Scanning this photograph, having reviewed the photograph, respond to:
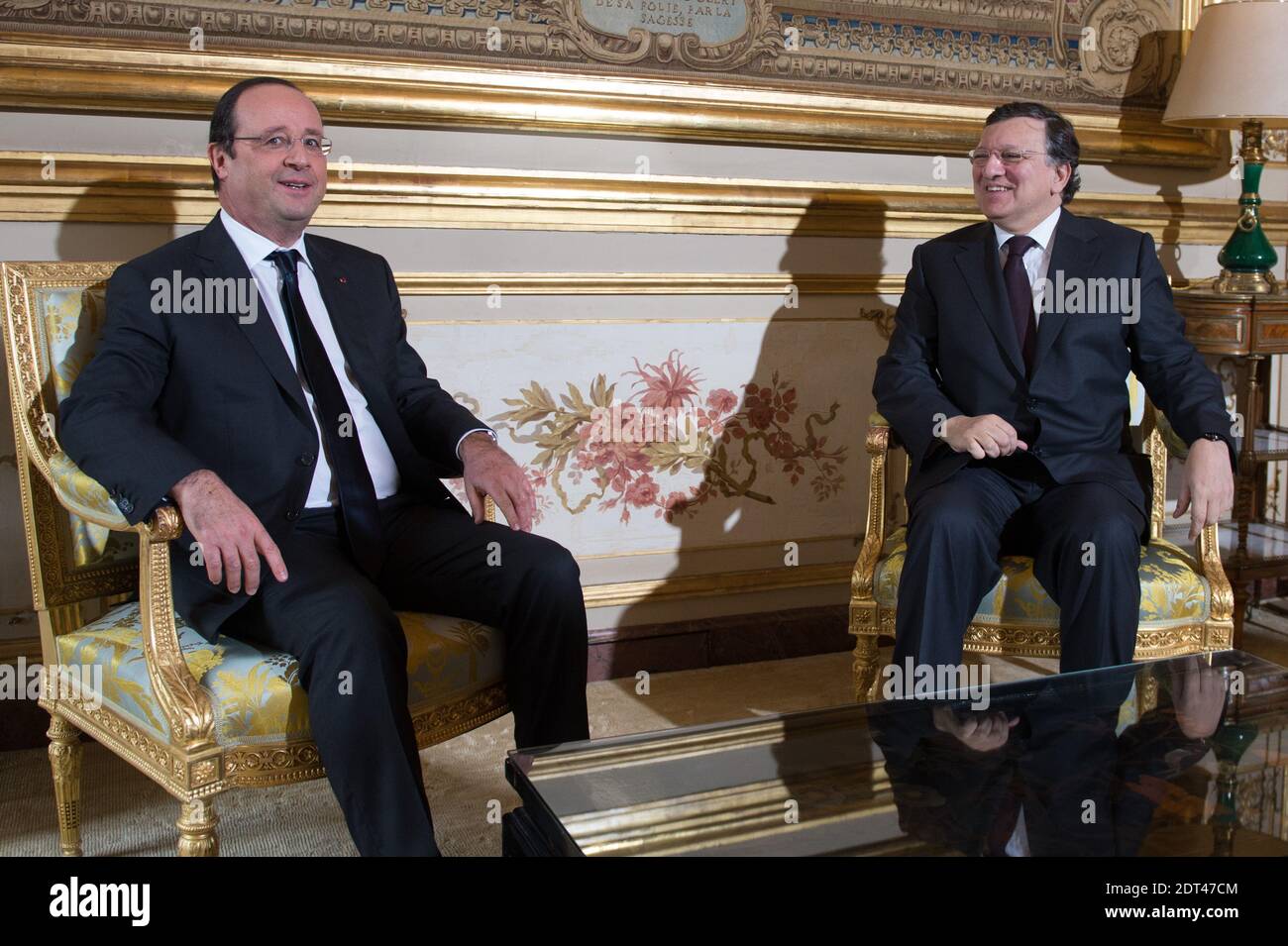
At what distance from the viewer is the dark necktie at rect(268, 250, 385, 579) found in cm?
206

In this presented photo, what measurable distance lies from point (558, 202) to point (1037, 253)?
1072 millimetres

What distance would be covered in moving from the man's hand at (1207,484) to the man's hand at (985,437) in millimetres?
326

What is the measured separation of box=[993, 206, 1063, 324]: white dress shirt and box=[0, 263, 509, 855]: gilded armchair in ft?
4.13

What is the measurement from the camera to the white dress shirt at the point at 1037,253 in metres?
2.62

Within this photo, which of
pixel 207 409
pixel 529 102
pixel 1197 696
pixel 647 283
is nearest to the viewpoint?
pixel 1197 696

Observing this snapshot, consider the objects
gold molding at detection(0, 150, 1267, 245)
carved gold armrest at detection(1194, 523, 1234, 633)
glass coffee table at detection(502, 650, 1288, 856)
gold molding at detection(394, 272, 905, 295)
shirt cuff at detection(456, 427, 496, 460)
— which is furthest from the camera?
gold molding at detection(394, 272, 905, 295)

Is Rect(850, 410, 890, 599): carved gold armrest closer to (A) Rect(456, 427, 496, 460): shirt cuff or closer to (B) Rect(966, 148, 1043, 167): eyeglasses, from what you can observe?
(B) Rect(966, 148, 1043, 167): eyeglasses

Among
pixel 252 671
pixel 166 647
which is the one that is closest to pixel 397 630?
pixel 252 671

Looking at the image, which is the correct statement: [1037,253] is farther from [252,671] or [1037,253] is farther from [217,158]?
[252,671]

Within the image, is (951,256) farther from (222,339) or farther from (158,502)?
(158,502)

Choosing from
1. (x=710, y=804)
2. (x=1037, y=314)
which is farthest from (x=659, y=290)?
(x=710, y=804)

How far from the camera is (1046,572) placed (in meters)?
2.33

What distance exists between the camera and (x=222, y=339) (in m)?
2.02

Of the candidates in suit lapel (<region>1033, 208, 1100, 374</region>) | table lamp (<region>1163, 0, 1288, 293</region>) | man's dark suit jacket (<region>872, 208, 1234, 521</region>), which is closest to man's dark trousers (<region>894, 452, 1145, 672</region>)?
man's dark suit jacket (<region>872, 208, 1234, 521</region>)
